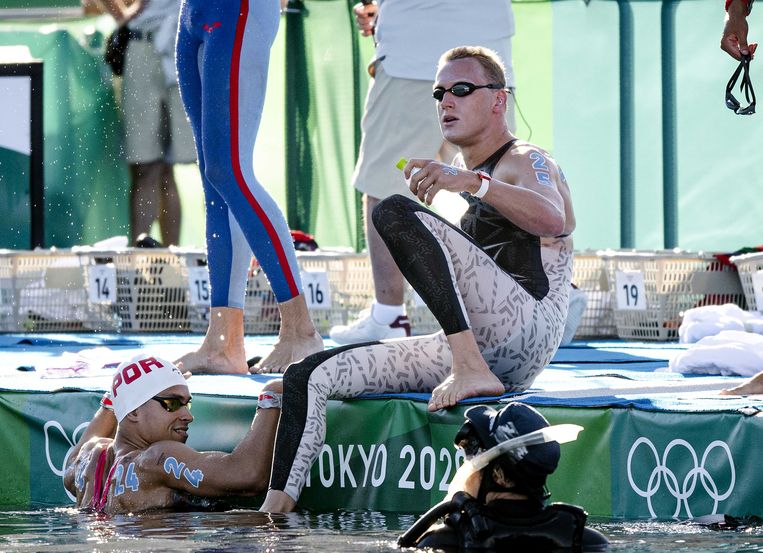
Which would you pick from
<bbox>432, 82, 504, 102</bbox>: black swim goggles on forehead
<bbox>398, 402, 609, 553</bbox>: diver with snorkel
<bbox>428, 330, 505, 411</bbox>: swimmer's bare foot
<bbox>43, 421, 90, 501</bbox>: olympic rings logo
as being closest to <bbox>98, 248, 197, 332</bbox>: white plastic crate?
<bbox>43, 421, 90, 501</bbox>: olympic rings logo

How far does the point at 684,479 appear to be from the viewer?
125 inches

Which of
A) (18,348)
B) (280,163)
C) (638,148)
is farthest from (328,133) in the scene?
(18,348)

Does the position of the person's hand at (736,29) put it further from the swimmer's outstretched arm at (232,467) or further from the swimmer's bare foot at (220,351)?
the swimmer's bare foot at (220,351)

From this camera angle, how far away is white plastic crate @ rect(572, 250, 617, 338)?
7.63 metres

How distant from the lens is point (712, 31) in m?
9.74

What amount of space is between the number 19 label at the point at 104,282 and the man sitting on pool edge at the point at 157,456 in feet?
12.8

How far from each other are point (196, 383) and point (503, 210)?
4.30 feet

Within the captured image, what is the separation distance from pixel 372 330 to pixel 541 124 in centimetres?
444

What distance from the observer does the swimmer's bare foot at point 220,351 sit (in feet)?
15.5

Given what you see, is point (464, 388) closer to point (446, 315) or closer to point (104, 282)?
point (446, 315)

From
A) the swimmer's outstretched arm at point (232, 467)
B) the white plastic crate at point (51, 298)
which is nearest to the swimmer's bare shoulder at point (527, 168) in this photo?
the swimmer's outstretched arm at point (232, 467)

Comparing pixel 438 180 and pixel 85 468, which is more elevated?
pixel 438 180

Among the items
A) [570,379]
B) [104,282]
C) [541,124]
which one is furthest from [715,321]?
[541,124]

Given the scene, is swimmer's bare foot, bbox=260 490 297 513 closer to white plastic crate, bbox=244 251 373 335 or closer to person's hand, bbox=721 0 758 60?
person's hand, bbox=721 0 758 60
